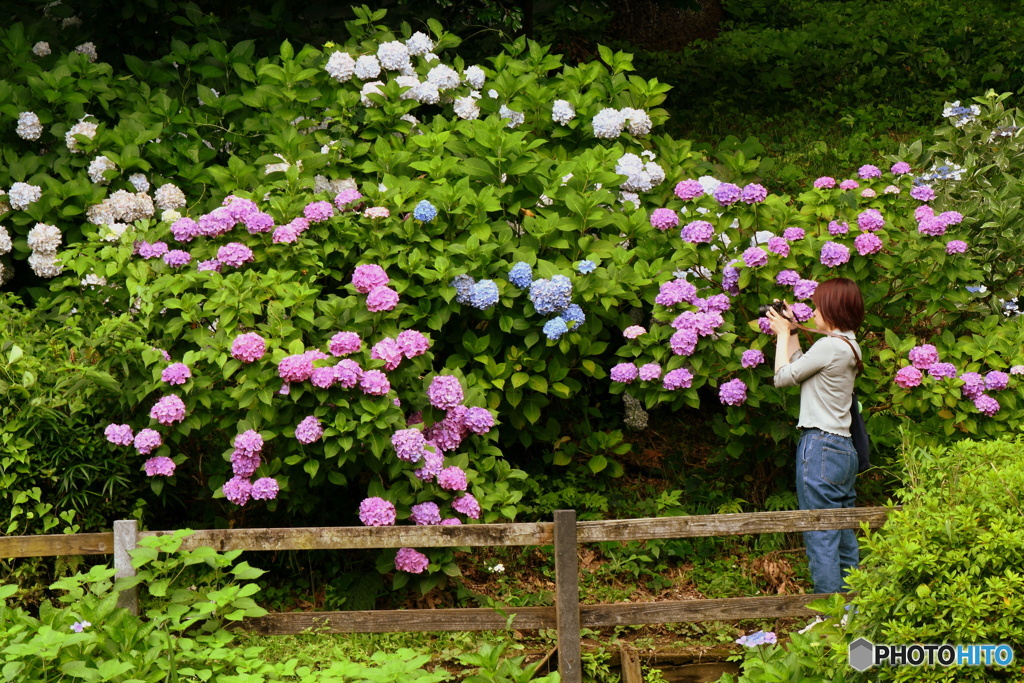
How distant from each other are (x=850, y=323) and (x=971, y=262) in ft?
3.98

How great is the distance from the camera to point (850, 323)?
14.9 feet

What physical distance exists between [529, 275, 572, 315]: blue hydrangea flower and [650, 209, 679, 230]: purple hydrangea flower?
0.69 m

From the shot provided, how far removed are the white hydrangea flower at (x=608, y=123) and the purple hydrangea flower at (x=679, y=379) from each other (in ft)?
5.11

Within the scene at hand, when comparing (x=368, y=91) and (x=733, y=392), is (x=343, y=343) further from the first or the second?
(x=368, y=91)

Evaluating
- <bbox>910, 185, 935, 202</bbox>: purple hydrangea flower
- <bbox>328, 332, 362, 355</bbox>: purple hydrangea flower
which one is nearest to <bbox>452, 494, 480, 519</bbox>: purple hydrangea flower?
<bbox>328, 332, 362, 355</bbox>: purple hydrangea flower

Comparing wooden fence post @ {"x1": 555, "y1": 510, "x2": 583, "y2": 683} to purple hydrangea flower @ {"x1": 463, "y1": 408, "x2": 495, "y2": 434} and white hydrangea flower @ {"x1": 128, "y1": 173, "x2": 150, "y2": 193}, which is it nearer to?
purple hydrangea flower @ {"x1": 463, "y1": 408, "x2": 495, "y2": 434}

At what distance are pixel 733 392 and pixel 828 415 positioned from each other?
615 millimetres

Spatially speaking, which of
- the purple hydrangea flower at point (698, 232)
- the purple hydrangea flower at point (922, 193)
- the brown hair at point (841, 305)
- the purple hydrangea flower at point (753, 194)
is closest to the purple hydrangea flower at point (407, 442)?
the purple hydrangea flower at point (698, 232)

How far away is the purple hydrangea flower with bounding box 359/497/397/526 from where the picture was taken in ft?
14.9

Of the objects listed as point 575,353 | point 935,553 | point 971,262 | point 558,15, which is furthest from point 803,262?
point 558,15

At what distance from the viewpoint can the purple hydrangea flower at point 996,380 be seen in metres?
4.93

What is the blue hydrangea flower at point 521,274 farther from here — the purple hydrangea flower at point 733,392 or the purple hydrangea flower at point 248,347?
the purple hydrangea flower at point 248,347

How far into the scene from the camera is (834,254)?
5012mm

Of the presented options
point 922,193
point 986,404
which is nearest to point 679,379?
point 986,404
